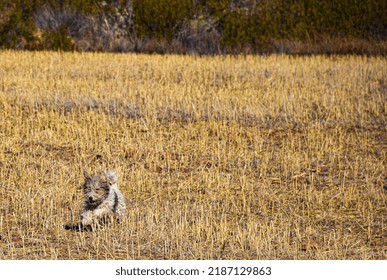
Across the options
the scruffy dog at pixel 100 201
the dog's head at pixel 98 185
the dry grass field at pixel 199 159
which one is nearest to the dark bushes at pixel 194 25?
the dry grass field at pixel 199 159

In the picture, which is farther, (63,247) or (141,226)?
(141,226)

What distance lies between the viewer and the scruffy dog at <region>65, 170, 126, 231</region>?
6887mm

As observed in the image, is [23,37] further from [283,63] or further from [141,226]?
[141,226]

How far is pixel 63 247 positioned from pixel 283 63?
13.6 meters

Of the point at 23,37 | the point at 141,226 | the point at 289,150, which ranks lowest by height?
the point at 23,37

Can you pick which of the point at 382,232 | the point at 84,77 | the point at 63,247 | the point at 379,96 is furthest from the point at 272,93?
the point at 63,247

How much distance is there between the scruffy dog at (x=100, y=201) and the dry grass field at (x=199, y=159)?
109 millimetres

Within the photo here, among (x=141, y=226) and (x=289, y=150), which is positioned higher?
(x=141, y=226)

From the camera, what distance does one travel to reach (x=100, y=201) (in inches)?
278

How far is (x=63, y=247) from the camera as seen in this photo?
22.5 feet

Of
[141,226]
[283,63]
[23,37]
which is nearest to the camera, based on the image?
[141,226]

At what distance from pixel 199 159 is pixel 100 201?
336 centimetres

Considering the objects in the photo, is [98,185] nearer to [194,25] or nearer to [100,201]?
[100,201]

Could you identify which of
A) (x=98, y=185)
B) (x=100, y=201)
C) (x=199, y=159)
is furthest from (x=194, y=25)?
(x=98, y=185)
